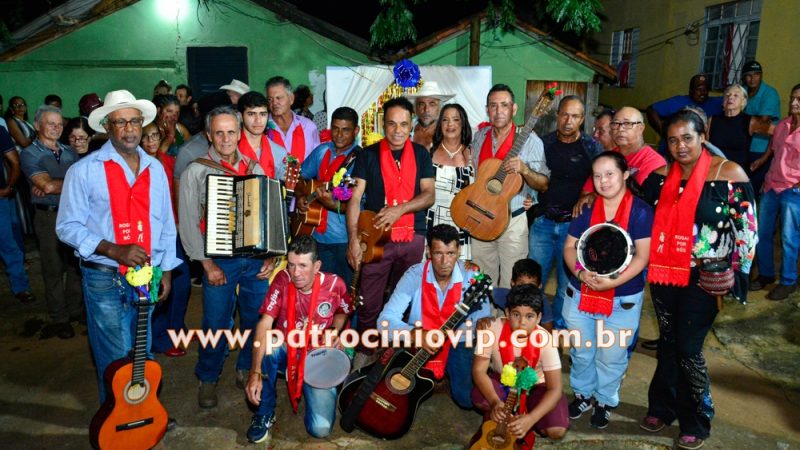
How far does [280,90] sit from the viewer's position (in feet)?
18.6

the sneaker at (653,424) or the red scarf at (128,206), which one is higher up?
A: the red scarf at (128,206)

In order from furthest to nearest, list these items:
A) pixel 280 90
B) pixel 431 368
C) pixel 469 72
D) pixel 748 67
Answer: pixel 469 72 < pixel 748 67 < pixel 280 90 < pixel 431 368

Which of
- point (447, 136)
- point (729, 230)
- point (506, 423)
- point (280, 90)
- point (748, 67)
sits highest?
point (748, 67)

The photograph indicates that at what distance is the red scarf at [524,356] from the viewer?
3.82 meters

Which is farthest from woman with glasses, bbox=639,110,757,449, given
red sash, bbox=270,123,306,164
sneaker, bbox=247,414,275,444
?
red sash, bbox=270,123,306,164

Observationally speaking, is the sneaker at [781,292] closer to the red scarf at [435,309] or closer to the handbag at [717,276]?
the handbag at [717,276]

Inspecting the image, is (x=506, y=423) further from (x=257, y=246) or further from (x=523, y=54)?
(x=523, y=54)

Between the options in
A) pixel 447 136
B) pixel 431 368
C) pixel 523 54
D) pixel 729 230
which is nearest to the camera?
pixel 729 230

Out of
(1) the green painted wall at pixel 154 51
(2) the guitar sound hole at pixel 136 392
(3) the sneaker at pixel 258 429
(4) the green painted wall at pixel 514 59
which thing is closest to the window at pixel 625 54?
(4) the green painted wall at pixel 514 59

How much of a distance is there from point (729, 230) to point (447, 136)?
8.24 ft

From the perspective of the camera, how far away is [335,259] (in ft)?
17.2

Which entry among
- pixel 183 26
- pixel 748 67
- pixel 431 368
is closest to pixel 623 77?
pixel 748 67

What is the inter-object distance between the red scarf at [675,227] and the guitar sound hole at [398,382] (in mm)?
1918

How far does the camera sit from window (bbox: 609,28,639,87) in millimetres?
15930
